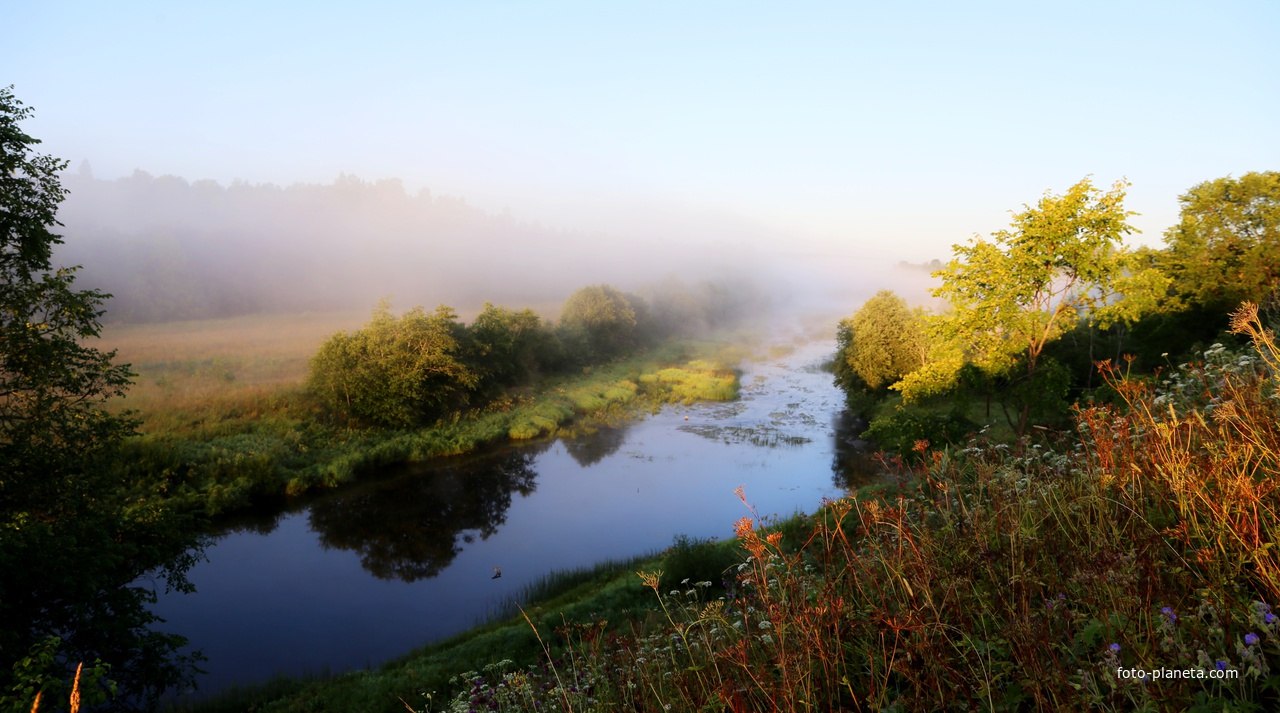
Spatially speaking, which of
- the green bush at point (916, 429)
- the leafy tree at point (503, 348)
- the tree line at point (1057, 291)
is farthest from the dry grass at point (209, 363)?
the tree line at point (1057, 291)

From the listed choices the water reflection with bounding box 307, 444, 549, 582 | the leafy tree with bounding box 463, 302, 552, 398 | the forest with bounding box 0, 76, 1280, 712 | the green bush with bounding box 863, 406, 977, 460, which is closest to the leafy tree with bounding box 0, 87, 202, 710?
the forest with bounding box 0, 76, 1280, 712

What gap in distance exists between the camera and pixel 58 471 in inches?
363

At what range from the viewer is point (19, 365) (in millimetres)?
9141

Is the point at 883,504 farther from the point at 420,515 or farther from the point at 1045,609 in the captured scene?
the point at 420,515

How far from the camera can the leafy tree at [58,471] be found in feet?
27.0

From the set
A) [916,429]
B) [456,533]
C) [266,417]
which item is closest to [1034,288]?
[916,429]

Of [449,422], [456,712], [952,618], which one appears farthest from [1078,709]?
[449,422]

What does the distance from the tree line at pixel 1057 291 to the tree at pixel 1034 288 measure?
1.0 inches

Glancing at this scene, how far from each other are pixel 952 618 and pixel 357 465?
2366 centimetres

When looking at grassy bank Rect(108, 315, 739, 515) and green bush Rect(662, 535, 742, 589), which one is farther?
grassy bank Rect(108, 315, 739, 515)

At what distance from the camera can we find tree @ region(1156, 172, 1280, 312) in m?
17.3

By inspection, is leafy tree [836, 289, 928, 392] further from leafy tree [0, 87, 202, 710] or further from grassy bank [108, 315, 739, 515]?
leafy tree [0, 87, 202, 710]

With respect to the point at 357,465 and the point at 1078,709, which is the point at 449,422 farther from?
the point at 1078,709

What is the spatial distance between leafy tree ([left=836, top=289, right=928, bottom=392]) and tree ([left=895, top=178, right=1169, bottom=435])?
1246cm
